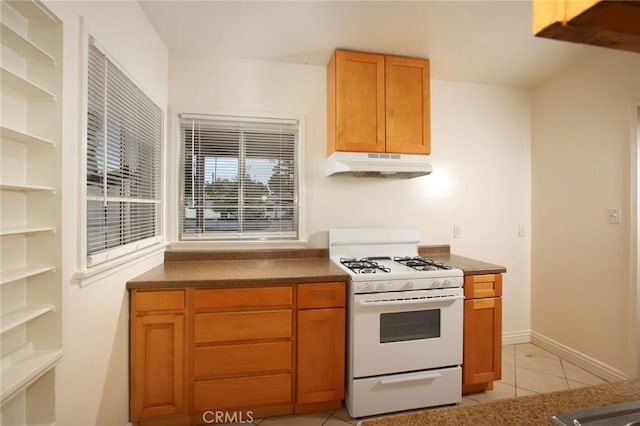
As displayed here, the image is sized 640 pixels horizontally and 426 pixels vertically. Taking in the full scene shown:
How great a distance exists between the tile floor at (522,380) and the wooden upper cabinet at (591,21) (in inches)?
83.6

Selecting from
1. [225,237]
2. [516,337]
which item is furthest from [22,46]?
[516,337]

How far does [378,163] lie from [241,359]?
161cm

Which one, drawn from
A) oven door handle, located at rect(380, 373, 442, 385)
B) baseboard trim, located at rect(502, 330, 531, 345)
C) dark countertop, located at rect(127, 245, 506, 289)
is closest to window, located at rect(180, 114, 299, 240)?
dark countertop, located at rect(127, 245, 506, 289)

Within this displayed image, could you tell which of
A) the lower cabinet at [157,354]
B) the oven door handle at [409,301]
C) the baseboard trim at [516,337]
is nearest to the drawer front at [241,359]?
the lower cabinet at [157,354]

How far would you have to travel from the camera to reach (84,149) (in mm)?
1308

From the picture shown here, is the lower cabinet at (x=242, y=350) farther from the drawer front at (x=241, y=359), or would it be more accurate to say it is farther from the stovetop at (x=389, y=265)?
the stovetop at (x=389, y=265)

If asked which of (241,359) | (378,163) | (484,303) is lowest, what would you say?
(241,359)

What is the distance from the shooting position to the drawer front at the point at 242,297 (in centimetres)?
182

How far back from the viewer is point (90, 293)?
1.37 metres

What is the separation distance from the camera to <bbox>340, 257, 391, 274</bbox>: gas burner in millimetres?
2041

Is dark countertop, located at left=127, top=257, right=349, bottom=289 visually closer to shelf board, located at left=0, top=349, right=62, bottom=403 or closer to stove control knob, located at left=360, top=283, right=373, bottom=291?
stove control knob, located at left=360, top=283, right=373, bottom=291

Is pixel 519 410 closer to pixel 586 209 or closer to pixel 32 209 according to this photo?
pixel 32 209

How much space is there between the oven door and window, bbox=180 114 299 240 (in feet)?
3.19

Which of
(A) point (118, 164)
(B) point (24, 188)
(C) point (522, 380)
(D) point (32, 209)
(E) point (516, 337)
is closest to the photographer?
(B) point (24, 188)
